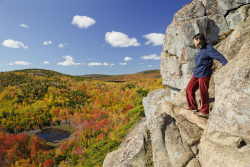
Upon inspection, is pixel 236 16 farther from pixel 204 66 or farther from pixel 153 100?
pixel 153 100

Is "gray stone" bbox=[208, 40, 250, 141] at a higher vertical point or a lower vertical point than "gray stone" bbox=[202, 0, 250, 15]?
lower

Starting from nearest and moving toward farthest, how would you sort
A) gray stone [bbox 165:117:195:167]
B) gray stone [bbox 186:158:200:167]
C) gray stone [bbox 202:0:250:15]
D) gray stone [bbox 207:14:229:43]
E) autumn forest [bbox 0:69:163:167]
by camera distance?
gray stone [bbox 186:158:200:167]
gray stone [bbox 165:117:195:167]
gray stone [bbox 202:0:250:15]
gray stone [bbox 207:14:229:43]
autumn forest [bbox 0:69:163:167]

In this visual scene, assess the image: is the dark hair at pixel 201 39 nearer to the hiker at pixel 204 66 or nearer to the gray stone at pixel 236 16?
the hiker at pixel 204 66

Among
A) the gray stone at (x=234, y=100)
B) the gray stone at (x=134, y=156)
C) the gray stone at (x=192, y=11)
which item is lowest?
the gray stone at (x=134, y=156)

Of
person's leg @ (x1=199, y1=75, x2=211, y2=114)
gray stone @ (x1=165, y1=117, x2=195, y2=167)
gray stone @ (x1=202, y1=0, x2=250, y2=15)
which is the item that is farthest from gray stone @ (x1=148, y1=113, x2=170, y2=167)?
gray stone @ (x1=202, y1=0, x2=250, y2=15)

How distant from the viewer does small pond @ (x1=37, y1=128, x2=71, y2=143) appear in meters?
15.7

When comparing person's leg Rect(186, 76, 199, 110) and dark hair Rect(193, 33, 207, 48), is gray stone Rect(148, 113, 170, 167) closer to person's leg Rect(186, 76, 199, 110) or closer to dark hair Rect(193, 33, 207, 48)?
person's leg Rect(186, 76, 199, 110)

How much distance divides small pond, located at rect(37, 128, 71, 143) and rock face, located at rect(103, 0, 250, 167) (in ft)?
44.9

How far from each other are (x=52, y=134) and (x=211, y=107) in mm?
19374

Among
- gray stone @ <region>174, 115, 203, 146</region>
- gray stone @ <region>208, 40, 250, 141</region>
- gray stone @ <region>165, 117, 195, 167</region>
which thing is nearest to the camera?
gray stone @ <region>208, 40, 250, 141</region>

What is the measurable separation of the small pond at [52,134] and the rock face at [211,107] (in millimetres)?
13690

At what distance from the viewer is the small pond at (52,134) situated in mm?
15695

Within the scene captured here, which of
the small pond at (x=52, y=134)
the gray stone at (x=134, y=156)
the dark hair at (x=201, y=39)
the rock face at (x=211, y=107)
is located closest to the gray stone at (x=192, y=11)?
the rock face at (x=211, y=107)

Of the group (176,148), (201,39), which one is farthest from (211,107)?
(201,39)
